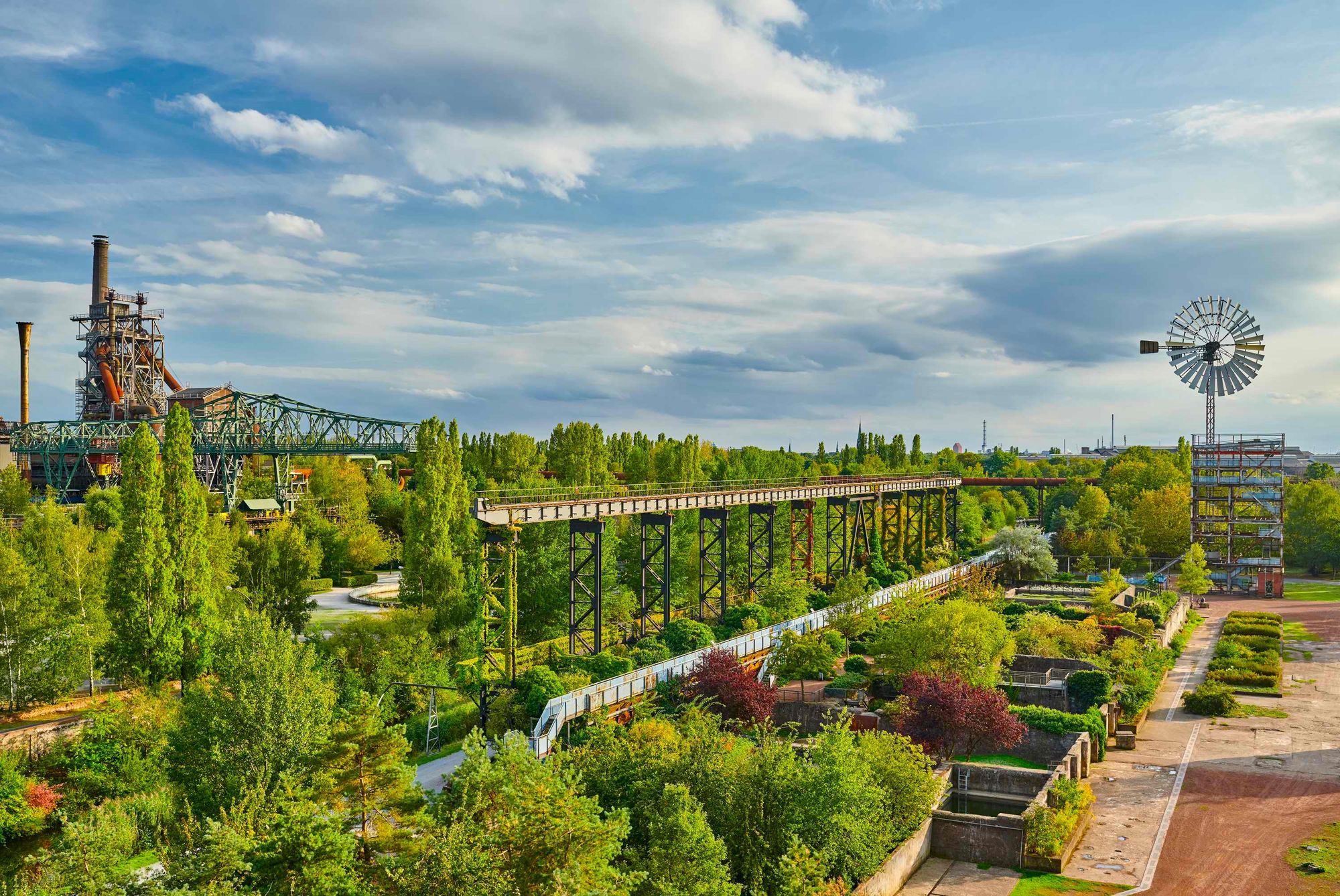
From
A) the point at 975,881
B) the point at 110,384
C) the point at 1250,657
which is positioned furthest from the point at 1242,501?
the point at 110,384

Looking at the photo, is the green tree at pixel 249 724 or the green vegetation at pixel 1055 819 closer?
the green tree at pixel 249 724

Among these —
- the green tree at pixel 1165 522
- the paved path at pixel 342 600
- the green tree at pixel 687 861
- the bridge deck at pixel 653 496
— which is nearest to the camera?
the green tree at pixel 687 861

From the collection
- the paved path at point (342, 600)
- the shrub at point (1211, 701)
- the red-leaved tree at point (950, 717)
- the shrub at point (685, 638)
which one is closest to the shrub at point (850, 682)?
the shrub at point (685, 638)

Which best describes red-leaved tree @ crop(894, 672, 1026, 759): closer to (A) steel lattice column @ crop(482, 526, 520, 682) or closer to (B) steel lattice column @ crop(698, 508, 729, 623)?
(A) steel lattice column @ crop(482, 526, 520, 682)

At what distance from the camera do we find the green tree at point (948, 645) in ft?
127

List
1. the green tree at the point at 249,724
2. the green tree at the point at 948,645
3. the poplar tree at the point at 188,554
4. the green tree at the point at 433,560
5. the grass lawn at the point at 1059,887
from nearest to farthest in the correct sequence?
the grass lawn at the point at 1059,887 < the green tree at the point at 249,724 < the poplar tree at the point at 188,554 < the green tree at the point at 948,645 < the green tree at the point at 433,560

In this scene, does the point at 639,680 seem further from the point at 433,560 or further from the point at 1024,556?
the point at 1024,556

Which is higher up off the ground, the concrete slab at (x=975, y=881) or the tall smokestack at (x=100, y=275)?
the tall smokestack at (x=100, y=275)

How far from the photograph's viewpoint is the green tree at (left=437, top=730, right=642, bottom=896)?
15.0m

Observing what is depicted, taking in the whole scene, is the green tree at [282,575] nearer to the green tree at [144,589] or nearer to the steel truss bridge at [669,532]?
the green tree at [144,589]

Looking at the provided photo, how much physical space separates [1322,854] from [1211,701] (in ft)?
54.7

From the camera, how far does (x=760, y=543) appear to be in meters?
69.7

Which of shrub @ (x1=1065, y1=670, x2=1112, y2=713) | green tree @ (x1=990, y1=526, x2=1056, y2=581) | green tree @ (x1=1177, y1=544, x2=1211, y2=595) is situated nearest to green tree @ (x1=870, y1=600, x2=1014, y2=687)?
shrub @ (x1=1065, y1=670, x2=1112, y2=713)

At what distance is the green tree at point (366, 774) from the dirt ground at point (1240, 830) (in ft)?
67.5
